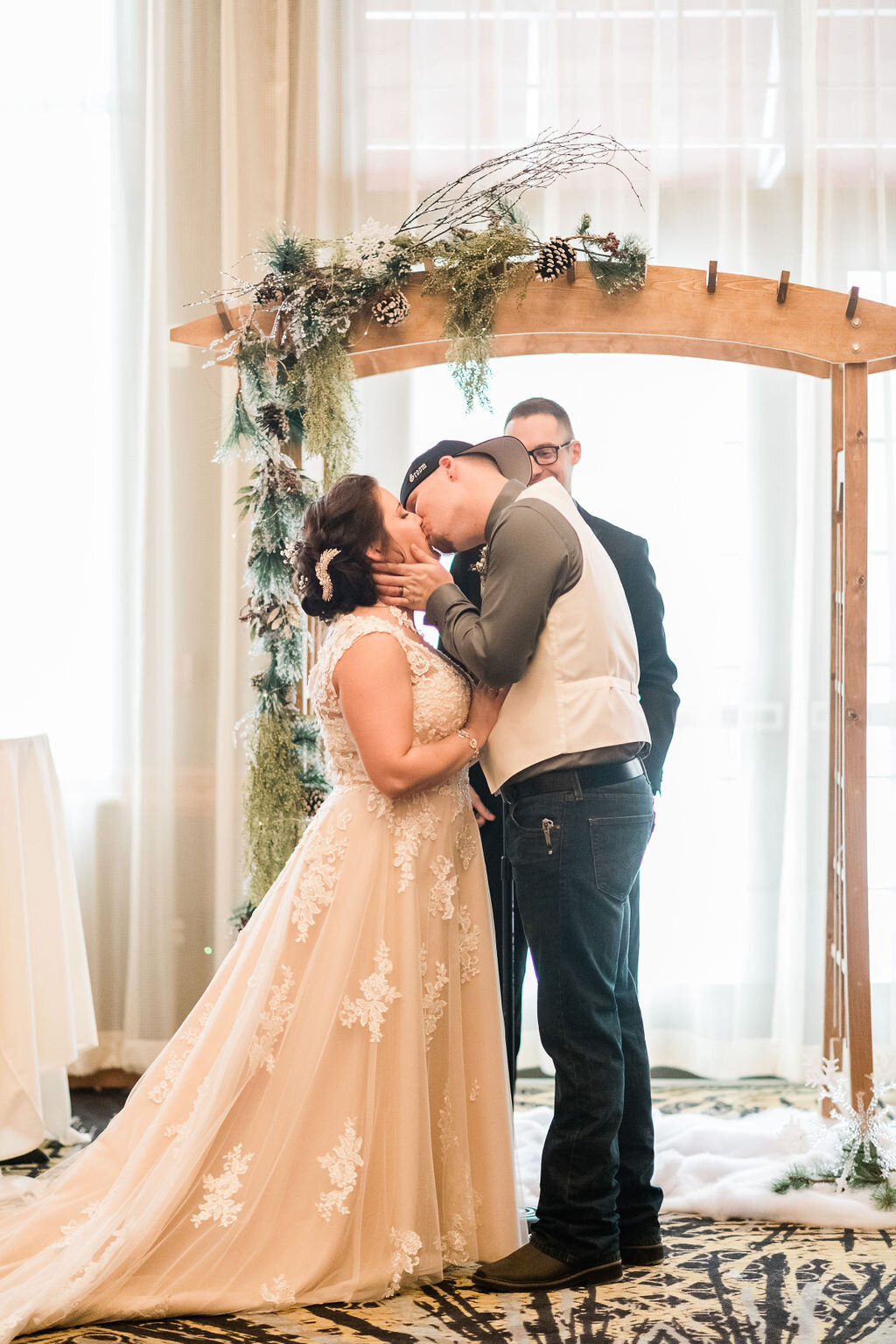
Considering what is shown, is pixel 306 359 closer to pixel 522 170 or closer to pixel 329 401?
pixel 329 401

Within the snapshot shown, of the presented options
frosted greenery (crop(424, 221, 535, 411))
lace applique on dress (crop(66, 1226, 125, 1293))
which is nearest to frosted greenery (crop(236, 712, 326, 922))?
frosted greenery (crop(424, 221, 535, 411))

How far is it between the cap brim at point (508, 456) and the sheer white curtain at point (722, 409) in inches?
51.0

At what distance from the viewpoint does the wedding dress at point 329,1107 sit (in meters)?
2.02

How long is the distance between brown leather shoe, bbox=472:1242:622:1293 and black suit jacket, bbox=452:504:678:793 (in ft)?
3.31

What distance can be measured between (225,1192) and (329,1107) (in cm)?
23

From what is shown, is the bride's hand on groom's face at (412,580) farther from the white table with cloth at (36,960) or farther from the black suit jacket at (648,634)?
the white table with cloth at (36,960)

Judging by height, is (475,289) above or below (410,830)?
above

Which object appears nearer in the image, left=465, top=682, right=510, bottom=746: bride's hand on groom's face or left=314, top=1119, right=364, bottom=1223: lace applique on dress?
left=314, top=1119, right=364, bottom=1223: lace applique on dress

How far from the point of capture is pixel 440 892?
7.38 feet

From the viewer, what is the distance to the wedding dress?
2016mm

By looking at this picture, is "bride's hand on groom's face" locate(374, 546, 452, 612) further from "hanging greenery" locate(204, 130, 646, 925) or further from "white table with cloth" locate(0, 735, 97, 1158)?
"white table with cloth" locate(0, 735, 97, 1158)

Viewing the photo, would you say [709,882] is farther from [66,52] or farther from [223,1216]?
[66,52]

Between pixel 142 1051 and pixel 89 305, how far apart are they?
7.70 feet

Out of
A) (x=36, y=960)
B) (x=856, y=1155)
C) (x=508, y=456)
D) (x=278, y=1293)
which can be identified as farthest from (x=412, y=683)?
(x=856, y=1155)
